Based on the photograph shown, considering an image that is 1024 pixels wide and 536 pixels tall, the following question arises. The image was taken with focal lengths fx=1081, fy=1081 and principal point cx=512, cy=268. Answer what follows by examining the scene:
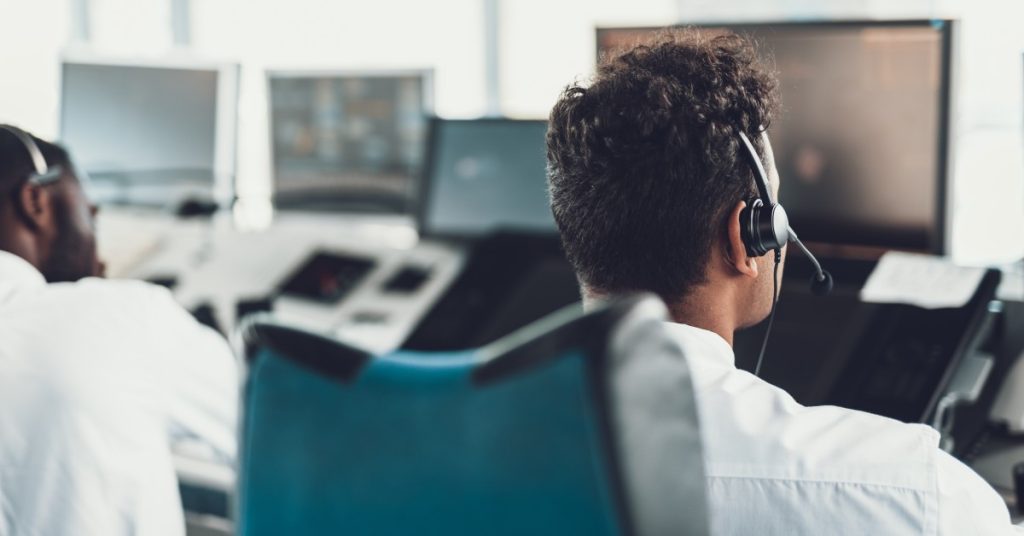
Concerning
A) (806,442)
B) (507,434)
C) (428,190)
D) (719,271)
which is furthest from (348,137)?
(507,434)

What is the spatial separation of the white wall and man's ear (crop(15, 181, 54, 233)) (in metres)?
1.24

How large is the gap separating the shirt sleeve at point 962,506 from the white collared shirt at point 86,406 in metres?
0.92

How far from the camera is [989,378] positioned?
57.6 inches

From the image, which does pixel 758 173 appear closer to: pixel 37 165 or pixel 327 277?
pixel 37 165

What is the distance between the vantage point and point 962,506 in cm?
75

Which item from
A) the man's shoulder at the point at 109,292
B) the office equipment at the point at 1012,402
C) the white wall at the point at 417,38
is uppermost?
the white wall at the point at 417,38

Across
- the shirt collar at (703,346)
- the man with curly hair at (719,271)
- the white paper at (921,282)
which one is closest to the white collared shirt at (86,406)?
the man with curly hair at (719,271)

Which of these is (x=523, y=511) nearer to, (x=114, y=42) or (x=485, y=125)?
(x=485, y=125)

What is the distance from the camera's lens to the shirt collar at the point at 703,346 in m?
0.85

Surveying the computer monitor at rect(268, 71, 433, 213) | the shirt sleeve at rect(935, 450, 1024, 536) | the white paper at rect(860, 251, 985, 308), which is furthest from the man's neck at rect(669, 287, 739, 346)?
the computer monitor at rect(268, 71, 433, 213)

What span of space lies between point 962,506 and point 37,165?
4.06 ft

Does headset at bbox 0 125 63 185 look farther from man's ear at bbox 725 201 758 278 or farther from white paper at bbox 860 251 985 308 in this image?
white paper at bbox 860 251 985 308

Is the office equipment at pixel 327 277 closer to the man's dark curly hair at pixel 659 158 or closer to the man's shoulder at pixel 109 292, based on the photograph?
the man's shoulder at pixel 109 292

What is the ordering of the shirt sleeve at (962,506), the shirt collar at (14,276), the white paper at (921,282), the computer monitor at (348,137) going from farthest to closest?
the computer monitor at (348,137) < the white paper at (921,282) < the shirt collar at (14,276) < the shirt sleeve at (962,506)
